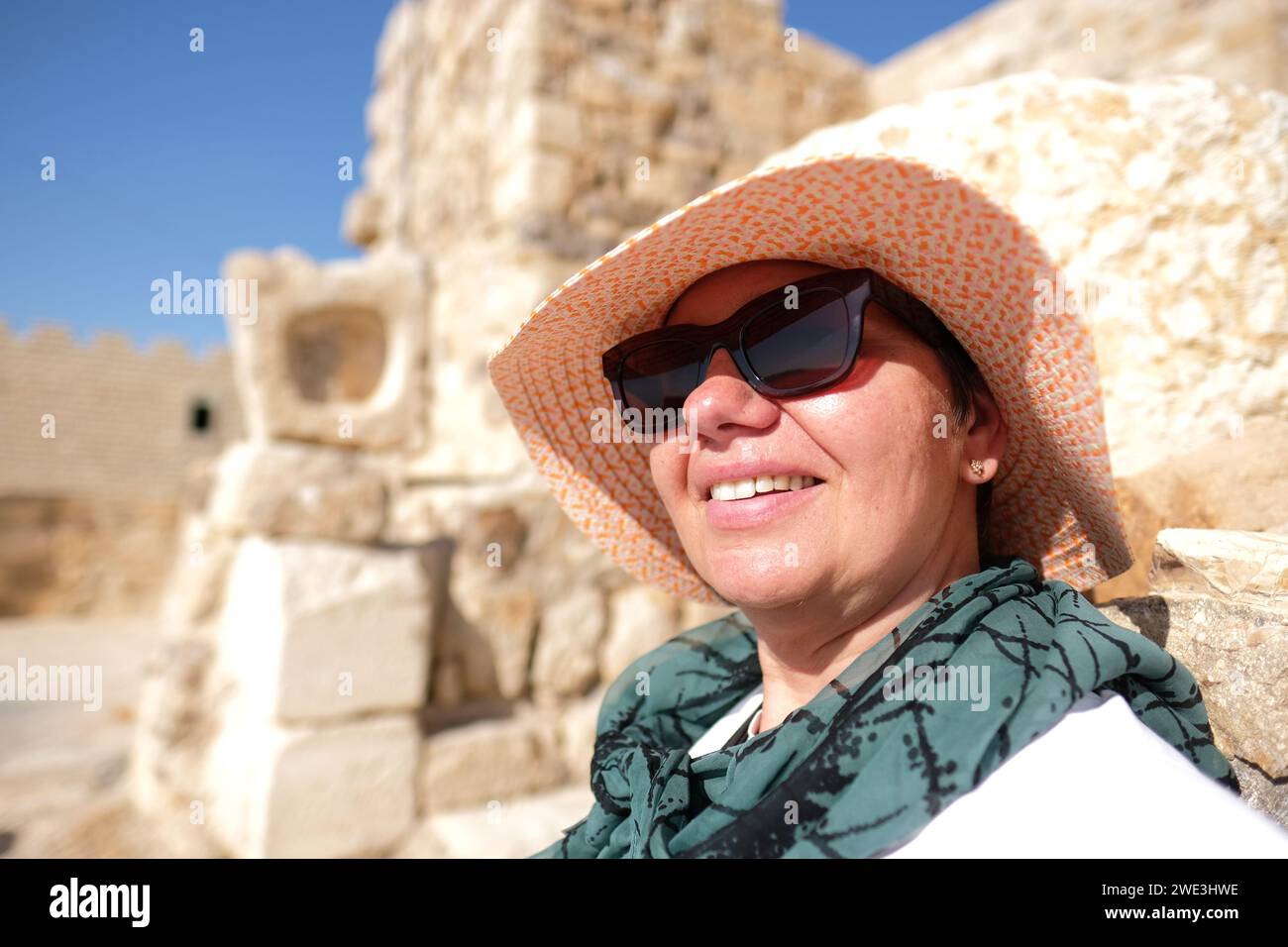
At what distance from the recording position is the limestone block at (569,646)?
319 centimetres

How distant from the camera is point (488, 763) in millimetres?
2932

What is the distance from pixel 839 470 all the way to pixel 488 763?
2437mm

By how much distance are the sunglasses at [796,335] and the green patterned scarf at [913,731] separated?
330 mm

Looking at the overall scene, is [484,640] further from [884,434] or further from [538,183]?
[884,434]

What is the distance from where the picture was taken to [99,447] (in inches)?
525

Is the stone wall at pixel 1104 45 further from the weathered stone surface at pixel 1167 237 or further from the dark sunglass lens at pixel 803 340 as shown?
the dark sunglass lens at pixel 803 340

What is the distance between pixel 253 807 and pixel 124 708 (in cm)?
341

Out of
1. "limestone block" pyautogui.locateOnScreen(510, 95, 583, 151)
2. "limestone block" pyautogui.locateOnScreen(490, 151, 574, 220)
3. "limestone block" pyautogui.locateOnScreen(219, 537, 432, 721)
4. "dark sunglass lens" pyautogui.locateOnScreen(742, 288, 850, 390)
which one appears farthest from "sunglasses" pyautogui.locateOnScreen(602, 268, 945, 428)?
"limestone block" pyautogui.locateOnScreen(510, 95, 583, 151)

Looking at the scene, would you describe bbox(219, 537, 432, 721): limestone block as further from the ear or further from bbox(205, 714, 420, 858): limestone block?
the ear

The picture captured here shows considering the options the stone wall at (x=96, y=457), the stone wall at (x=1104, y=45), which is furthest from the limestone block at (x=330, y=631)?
the stone wall at (x=96, y=457)

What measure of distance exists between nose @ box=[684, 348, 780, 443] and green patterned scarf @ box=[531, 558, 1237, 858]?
1.08 ft

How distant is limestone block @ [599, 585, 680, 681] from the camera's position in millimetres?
3320

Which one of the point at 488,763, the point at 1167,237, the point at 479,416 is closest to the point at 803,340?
the point at 1167,237
